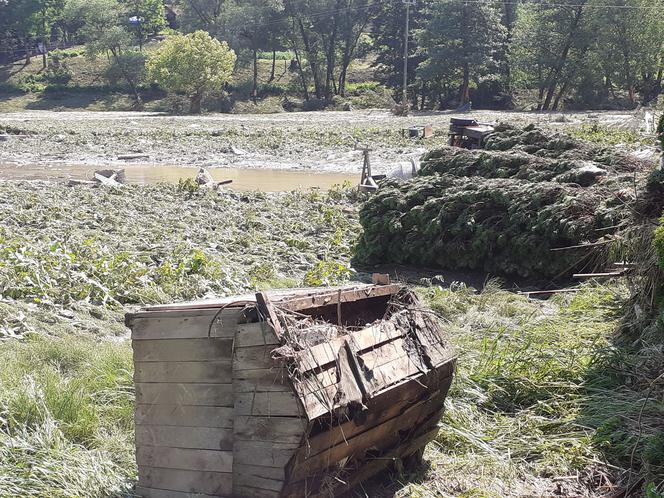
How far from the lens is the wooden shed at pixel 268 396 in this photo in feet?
14.2

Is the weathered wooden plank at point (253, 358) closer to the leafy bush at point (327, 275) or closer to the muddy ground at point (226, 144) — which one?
the leafy bush at point (327, 275)

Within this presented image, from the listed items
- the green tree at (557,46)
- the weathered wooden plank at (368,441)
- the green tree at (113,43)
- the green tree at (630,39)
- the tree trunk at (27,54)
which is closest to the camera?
the weathered wooden plank at (368,441)

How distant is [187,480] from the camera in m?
4.69

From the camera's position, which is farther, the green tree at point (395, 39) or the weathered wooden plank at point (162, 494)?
the green tree at point (395, 39)

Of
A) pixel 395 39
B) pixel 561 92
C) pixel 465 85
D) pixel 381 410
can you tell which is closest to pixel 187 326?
pixel 381 410

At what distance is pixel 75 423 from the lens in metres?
5.80

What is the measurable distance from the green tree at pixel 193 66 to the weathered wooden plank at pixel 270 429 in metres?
61.3

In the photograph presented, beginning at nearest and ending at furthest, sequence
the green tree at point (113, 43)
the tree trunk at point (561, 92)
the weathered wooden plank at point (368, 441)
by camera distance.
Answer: the weathered wooden plank at point (368, 441) < the tree trunk at point (561, 92) < the green tree at point (113, 43)

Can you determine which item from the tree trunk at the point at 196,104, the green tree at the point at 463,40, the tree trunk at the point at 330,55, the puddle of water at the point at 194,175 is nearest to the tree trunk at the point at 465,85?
the green tree at the point at 463,40

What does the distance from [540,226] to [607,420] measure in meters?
5.85

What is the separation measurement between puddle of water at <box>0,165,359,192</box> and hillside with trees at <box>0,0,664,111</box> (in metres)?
34.4

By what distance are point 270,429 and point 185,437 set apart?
654 mm

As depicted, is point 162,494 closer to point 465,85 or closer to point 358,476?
point 358,476

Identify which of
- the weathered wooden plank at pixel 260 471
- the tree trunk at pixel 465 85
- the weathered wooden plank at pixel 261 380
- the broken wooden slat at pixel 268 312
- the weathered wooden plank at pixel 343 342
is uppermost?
the tree trunk at pixel 465 85
